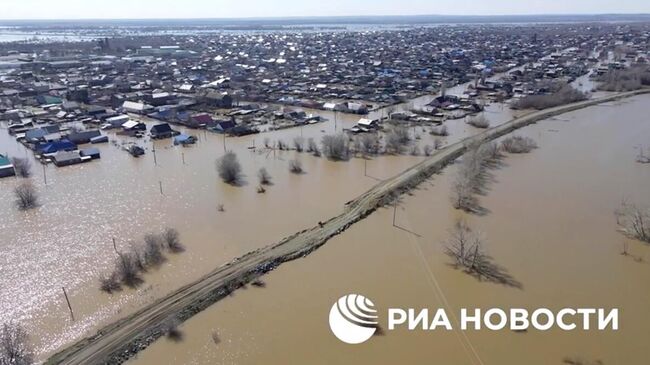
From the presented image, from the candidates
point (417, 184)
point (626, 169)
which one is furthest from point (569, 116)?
point (417, 184)

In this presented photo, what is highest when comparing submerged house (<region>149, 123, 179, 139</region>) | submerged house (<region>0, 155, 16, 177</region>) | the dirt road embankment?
submerged house (<region>149, 123, 179, 139</region>)

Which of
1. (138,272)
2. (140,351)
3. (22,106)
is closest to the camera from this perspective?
(140,351)

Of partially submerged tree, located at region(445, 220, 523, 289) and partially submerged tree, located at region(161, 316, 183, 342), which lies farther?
partially submerged tree, located at region(445, 220, 523, 289)

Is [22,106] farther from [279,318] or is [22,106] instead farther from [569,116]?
[569,116]

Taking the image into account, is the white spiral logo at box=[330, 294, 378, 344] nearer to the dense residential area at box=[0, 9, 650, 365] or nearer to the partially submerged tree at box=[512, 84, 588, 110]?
the dense residential area at box=[0, 9, 650, 365]

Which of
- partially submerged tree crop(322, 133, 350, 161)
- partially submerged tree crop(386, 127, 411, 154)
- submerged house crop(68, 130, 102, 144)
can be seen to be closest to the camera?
partially submerged tree crop(322, 133, 350, 161)

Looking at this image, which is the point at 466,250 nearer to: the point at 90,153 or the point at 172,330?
the point at 172,330

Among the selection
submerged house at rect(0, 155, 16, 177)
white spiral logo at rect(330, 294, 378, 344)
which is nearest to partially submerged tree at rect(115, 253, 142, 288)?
white spiral logo at rect(330, 294, 378, 344)

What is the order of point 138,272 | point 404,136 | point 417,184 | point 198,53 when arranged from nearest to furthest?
point 138,272, point 417,184, point 404,136, point 198,53
